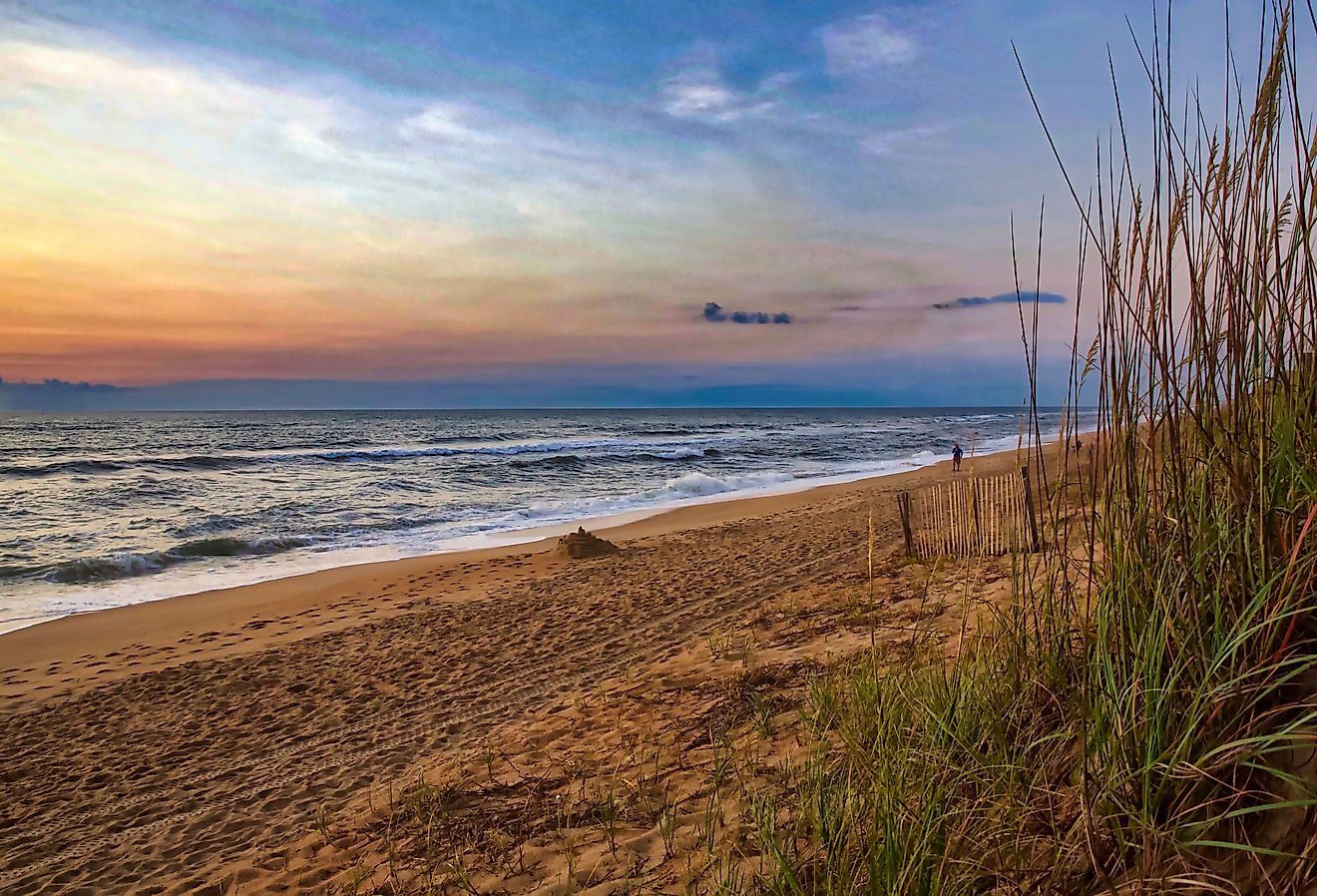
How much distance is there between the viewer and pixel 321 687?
23.8 ft

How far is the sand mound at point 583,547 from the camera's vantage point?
1333 cm

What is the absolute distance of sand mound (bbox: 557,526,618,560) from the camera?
13.3 metres

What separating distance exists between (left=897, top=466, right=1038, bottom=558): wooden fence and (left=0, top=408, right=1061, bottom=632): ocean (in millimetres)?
1412

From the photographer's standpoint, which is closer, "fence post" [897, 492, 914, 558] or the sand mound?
"fence post" [897, 492, 914, 558]

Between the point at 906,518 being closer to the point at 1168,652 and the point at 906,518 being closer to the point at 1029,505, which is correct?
the point at 1029,505

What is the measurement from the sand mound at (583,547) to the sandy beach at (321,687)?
47 centimetres

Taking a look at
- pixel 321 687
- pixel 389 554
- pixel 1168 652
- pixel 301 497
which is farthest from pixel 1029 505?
pixel 301 497

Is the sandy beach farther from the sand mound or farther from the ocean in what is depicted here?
the ocean

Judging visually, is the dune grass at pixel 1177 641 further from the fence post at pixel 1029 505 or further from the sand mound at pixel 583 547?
the sand mound at pixel 583 547

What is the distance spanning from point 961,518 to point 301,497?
1956cm

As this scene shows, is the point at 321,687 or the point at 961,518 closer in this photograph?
the point at 321,687

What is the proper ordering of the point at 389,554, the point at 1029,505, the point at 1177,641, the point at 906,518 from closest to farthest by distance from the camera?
the point at 1177,641 → the point at 1029,505 → the point at 906,518 → the point at 389,554

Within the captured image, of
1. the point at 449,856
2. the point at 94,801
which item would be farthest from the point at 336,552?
the point at 449,856

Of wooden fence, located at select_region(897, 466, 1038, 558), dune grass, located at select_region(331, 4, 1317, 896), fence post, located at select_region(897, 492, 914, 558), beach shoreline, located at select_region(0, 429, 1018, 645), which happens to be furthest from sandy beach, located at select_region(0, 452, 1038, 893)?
dune grass, located at select_region(331, 4, 1317, 896)
